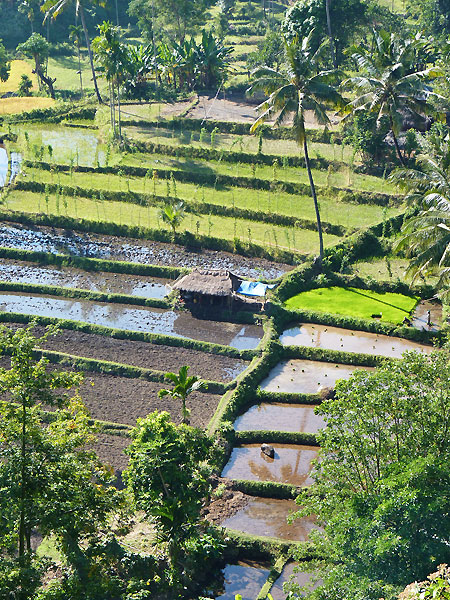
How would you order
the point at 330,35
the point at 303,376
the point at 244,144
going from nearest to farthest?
the point at 303,376 < the point at 244,144 < the point at 330,35

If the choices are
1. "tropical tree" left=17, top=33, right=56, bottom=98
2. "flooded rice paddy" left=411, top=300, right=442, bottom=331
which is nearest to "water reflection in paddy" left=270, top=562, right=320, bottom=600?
"flooded rice paddy" left=411, top=300, right=442, bottom=331

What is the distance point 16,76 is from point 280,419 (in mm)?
44499

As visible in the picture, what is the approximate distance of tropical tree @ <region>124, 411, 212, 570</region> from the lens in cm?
2031

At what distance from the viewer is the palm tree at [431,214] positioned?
28.0 m

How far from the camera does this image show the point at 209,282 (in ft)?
109

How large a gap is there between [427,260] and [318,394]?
6.01 m

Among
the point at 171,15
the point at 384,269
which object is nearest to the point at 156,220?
the point at 384,269

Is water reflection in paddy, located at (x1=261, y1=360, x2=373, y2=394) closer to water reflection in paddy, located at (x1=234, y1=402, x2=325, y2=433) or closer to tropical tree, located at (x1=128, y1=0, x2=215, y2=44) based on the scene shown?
water reflection in paddy, located at (x1=234, y1=402, x2=325, y2=433)

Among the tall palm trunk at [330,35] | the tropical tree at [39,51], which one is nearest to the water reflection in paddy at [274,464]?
the tall palm trunk at [330,35]

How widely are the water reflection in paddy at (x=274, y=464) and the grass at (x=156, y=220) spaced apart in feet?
41.9

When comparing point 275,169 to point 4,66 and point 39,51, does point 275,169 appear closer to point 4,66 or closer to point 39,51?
point 39,51

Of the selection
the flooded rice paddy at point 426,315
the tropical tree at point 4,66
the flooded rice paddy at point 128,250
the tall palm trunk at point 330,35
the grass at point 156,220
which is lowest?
the flooded rice paddy at point 426,315

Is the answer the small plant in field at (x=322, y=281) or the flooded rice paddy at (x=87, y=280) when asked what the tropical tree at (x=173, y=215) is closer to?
the flooded rice paddy at (x=87, y=280)

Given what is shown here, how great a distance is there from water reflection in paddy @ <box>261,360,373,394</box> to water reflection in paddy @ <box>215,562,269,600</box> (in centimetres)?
793
